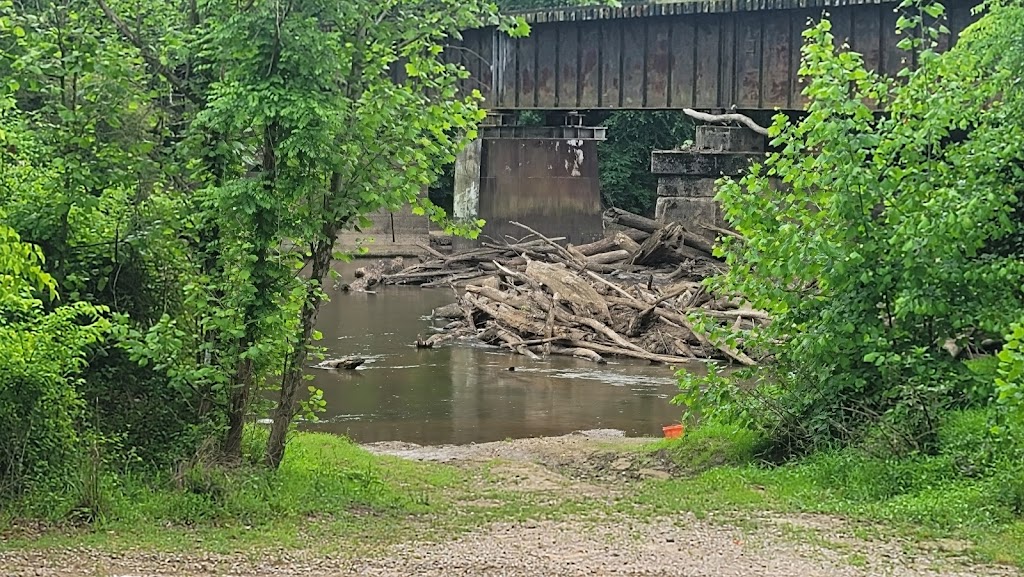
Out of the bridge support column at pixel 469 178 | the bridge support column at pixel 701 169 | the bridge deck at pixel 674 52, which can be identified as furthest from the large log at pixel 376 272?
the bridge support column at pixel 701 169

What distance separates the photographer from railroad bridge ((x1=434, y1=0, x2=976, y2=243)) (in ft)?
103

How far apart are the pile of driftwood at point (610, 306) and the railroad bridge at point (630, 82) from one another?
162 centimetres

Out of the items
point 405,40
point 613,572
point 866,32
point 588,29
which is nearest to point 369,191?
point 405,40

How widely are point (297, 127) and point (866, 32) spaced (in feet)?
76.4

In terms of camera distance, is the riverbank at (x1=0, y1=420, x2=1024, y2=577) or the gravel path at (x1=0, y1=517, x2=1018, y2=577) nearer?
the gravel path at (x1=0, y1=517, x2=1018, y2=577)

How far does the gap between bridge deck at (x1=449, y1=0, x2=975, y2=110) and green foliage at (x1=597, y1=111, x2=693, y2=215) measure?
53.9 ft

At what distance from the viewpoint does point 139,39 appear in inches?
408

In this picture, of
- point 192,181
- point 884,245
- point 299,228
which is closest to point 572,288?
point 884,245

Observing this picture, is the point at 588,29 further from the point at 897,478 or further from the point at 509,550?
the point at 509,550

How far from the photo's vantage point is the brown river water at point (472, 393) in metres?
18.2

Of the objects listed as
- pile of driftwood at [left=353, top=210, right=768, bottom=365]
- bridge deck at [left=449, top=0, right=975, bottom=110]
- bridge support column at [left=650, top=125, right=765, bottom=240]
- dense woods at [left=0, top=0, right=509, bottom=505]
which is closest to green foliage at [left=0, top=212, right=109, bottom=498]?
dense woods at [left=0, top=0, right=509, bottom=505]

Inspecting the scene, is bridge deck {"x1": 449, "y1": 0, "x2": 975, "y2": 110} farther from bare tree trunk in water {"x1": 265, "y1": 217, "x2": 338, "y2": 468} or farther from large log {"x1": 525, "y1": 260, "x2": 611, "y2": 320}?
bare tree trunk in water {"x1": 265, "y1": 217, "x2": 338, "y2": 468}

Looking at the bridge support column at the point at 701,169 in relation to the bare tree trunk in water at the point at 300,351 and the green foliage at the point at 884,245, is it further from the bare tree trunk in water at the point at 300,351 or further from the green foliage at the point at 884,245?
the bare tree trunk in water at the point at 300,351

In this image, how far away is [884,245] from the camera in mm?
11945
